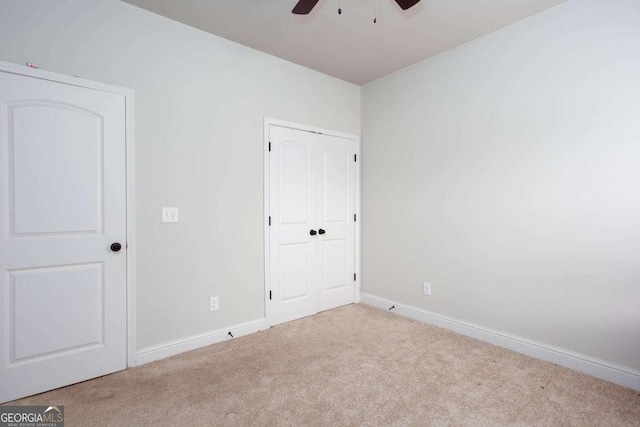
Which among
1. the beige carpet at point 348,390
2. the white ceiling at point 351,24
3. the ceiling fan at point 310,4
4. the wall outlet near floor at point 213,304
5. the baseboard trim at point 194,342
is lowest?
the beige carpet at point 348,390

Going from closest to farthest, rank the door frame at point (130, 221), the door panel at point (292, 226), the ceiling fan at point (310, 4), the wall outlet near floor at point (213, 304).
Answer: the ceiling fan at point (310, 4) < the door frame at point (130, 221) < the wall outlet near floor at point (213, 304) < the door panel at point (292, 226)

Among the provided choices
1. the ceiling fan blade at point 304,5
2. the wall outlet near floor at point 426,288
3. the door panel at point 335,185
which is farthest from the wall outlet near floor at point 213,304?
the ceiling fan blade at point 304,5

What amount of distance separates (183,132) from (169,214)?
0.70m

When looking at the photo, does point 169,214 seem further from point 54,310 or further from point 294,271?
point 294,271

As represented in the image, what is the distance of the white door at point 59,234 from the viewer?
1938mm

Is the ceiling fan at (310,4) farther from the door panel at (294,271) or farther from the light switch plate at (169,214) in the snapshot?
the door panel at (294,271)

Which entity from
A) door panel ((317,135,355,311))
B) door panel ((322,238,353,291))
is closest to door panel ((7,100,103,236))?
door panel ((317,135,355,311))

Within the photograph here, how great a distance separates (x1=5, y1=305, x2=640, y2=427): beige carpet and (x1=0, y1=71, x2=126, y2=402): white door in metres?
0.22

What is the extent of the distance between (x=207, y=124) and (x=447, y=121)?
7.48 ft

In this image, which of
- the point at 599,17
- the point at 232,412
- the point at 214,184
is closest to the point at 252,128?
the point at 214,184

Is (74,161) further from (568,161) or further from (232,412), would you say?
(568,161)

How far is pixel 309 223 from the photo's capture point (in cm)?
345

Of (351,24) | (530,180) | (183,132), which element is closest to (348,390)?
(530,180)

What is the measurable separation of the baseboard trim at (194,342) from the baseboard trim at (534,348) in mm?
1614
